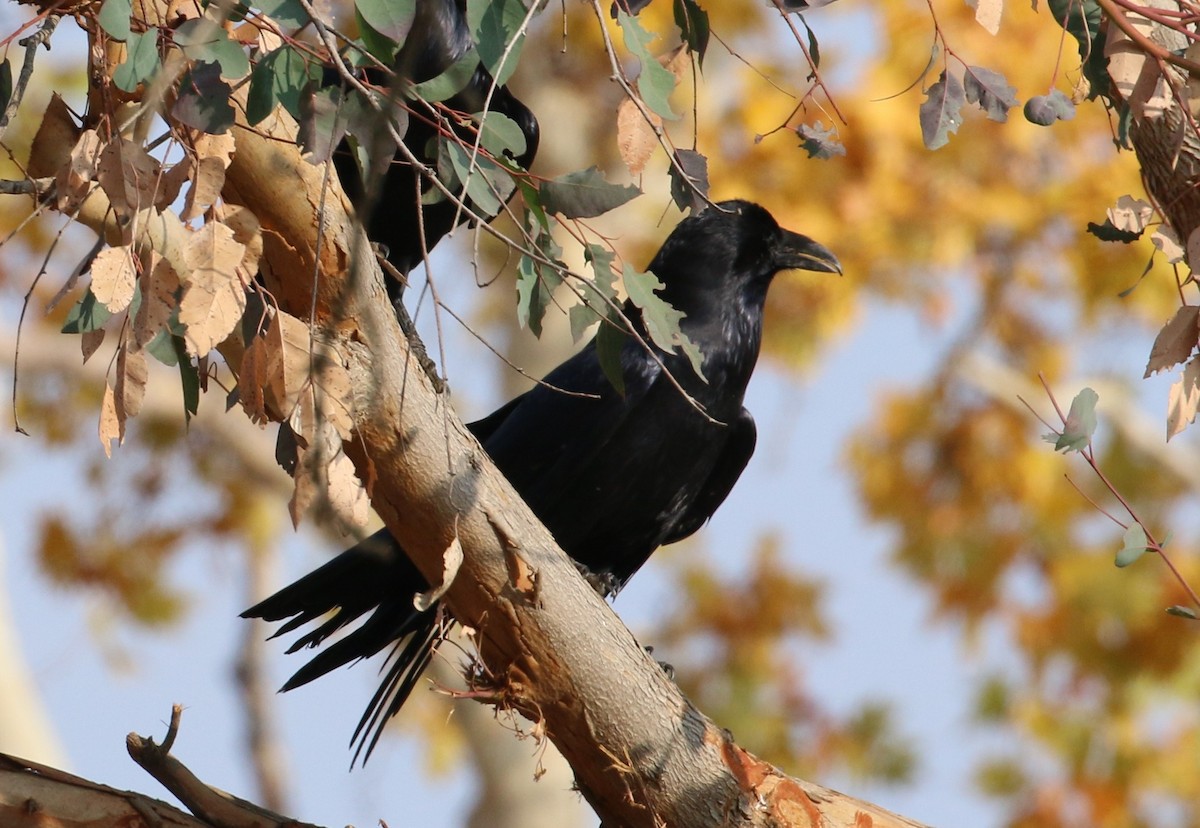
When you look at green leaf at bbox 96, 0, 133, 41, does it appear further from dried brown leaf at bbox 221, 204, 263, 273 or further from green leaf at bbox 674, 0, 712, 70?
green leaf at bbox 674, 0, 712, 70

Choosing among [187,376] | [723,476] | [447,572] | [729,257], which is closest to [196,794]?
[447,572]

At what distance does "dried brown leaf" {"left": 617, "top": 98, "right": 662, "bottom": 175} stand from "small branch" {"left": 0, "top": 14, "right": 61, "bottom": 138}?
0.82m

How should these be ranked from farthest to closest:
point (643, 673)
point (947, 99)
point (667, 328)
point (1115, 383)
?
point (1115, 383) → point (643, 673) → point (947, 99) → point (667, 328)

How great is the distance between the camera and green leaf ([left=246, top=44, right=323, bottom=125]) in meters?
1.68

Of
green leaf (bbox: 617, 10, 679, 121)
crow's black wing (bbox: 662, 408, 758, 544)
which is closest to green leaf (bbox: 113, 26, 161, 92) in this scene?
green leaf (bbox: 617, 10, 679, 121)

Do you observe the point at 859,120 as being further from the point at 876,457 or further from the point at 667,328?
the point at 667,328

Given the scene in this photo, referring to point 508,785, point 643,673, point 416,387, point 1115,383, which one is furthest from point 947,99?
point 1115,383

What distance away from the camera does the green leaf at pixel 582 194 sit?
5.93 ft

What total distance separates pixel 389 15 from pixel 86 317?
582mm

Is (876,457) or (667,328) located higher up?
(876,457)

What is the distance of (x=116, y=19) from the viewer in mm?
1668

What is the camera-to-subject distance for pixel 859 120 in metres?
7.77

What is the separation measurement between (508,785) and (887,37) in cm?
489

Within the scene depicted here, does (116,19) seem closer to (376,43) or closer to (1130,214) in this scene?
(376,43)
